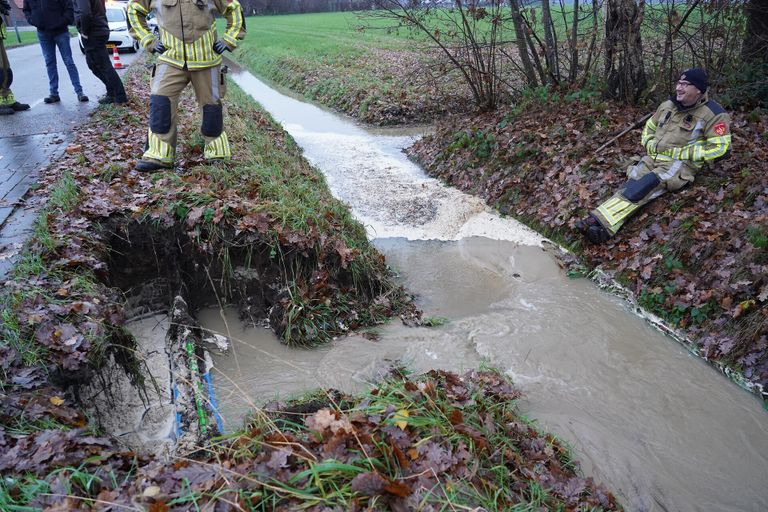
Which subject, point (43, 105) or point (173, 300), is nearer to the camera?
point (173, 300)

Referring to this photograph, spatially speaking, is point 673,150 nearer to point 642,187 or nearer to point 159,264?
point 642,187

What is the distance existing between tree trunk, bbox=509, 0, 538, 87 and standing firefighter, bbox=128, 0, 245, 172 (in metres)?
5.66

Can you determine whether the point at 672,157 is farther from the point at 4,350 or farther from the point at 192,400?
the point at 4,350

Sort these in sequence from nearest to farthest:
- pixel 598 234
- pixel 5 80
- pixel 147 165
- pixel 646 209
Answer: pixel 147 165 < pixel 646 209 < pixel 598 234 < pixel 5 80

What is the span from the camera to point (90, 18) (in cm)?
853

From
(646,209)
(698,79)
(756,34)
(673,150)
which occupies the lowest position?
(646,209)

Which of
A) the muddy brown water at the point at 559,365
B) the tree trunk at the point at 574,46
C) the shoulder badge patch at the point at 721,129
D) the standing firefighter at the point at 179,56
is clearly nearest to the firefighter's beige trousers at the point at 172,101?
the standing firefighter at the point at 179,56

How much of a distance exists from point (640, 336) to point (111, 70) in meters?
9.15

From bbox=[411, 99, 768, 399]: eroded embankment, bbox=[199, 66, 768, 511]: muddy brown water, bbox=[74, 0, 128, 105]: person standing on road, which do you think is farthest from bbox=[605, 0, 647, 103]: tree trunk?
bbox=[74, 0, 128, 105]: person standing on road

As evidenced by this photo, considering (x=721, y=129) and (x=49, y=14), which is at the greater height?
(x=49, y=14)

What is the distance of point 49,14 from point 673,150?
975 centimetres

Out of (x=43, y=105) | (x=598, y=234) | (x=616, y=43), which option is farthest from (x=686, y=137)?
(x=43, y=105)

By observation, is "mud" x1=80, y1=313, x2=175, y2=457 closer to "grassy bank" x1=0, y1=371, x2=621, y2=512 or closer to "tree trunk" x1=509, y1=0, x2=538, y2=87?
"grassy bank" x1=0, y1=371, x2=621, y2=512

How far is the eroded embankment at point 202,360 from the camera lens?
2.60 meters
